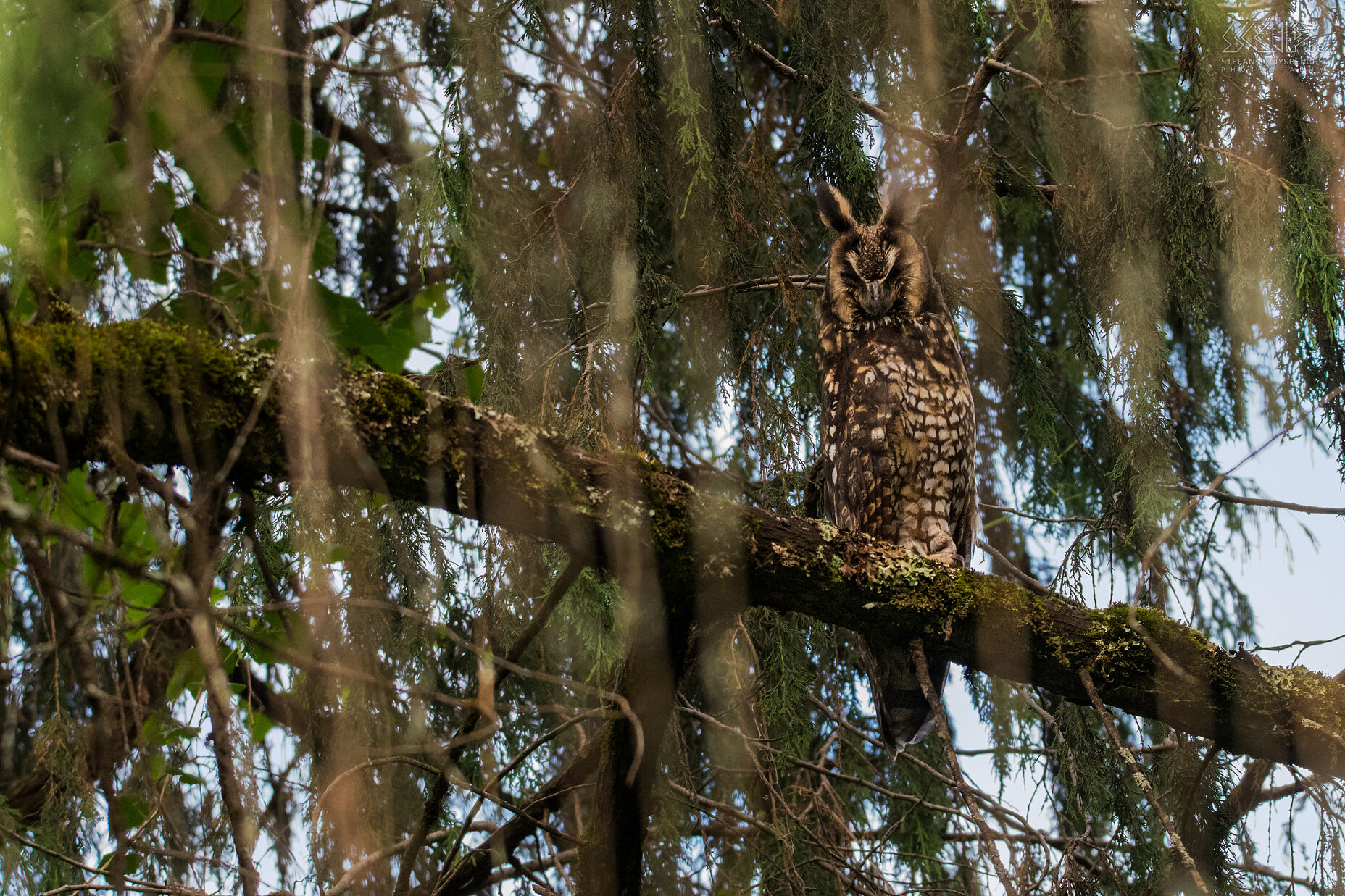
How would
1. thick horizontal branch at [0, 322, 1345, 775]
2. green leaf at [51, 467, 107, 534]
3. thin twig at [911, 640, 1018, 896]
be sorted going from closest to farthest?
thick horizontal branch at [0, 322, 1345, 775]
thin twig at [911, 640, 1018, 896]
green leaf at [51, 467, 107, 534]

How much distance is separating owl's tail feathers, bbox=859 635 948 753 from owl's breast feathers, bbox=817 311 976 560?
421mm

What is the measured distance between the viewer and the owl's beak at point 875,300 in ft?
10.4

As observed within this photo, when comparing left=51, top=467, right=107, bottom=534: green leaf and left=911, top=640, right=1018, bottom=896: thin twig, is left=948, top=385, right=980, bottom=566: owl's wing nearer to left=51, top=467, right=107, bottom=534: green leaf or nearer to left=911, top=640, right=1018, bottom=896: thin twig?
left=911, top=640, right=1018, bottom=896: thin twig

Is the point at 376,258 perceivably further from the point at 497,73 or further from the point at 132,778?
the point at 132,778

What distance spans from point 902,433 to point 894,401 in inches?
4.2

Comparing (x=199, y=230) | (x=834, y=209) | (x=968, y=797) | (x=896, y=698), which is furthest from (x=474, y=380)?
(x=968, y=797)

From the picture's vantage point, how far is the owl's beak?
3184mm

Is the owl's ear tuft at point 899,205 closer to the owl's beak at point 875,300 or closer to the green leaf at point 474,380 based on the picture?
the owl's beak at point 875,300

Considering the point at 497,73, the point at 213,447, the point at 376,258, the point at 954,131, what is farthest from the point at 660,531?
the point at 376,258

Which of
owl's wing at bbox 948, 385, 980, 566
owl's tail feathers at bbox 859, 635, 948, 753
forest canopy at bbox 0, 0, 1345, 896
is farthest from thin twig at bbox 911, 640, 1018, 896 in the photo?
owl's wing at bbox 948, 385, 980, 566

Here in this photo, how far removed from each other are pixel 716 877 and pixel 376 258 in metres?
2.81

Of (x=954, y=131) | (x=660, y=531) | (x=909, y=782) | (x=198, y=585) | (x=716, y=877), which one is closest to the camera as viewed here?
(x=198, y=585)

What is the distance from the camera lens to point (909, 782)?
11.3ft

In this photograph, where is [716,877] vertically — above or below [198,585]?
below
